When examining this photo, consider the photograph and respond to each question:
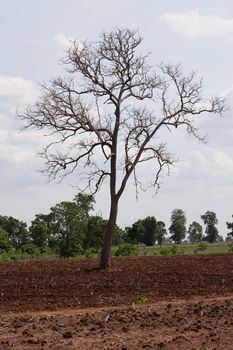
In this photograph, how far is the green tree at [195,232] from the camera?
86.1 metres

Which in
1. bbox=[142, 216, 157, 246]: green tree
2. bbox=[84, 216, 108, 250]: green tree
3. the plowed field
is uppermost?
bbox=[142, 216, 157, 246]: green tree

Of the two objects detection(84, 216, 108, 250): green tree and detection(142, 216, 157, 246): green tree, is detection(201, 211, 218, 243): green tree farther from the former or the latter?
detection(84, 216, 108, 250): green tree

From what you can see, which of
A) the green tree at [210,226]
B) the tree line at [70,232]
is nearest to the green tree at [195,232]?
the green tree at [210,226]

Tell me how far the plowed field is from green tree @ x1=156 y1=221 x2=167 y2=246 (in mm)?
61970

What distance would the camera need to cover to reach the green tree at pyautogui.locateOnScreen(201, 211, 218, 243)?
81.2 metres

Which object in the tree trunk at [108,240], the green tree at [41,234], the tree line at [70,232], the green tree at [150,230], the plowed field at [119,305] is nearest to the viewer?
the plowed field at [119,305]

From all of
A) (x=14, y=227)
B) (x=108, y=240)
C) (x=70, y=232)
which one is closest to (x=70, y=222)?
(x=70, y=232)

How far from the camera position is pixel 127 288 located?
48.3ft

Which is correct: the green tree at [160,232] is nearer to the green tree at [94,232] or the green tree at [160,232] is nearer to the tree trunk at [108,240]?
the green tree at [94,232]

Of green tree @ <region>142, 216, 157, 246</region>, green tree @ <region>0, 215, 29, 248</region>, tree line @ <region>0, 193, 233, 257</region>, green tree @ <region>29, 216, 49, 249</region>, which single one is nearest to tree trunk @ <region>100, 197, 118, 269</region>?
tree line @ <region>0, 193, 233, 257</region>

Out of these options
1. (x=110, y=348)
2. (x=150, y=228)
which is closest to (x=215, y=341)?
(x=110, y=348)

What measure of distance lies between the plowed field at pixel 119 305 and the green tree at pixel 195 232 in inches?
2582

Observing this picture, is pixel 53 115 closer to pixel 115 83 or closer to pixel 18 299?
pixel 115 83

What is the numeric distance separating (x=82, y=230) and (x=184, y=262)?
95.7 ft
